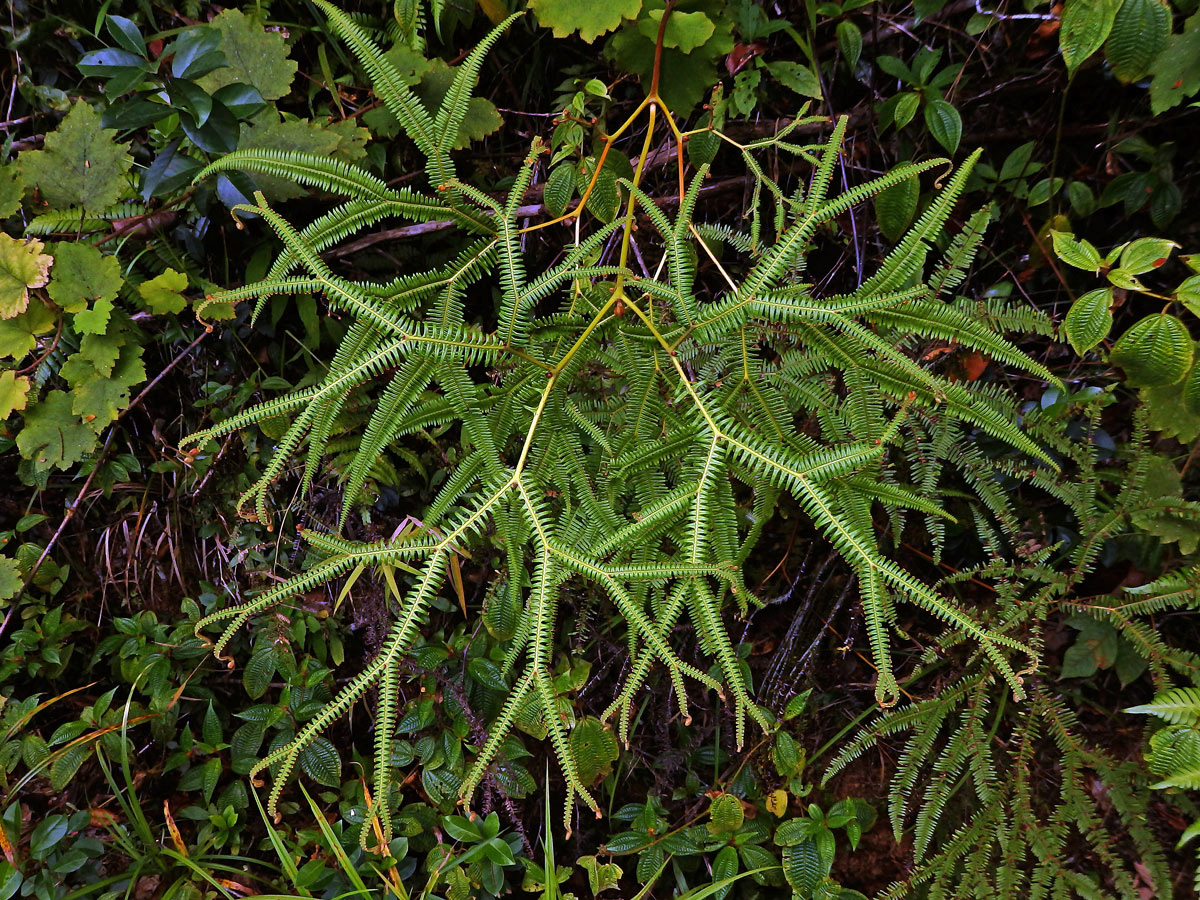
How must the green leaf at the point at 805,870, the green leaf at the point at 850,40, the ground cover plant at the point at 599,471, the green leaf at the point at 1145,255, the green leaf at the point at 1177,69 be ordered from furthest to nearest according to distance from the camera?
1. the green leaf at the point at 805,870
2. the green leaf at the point at 850,40
3. the ground cover plant at the point at 599,471
4. the green leaf at the point at 1177,69
5. the green leaf at the point at 1145,255

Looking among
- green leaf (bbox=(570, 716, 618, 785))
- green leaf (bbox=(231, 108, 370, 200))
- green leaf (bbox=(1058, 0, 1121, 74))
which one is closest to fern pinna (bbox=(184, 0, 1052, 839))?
green leaf (bbox=(1058, 0, 1121, 74))

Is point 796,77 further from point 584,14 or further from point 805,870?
point 805,870

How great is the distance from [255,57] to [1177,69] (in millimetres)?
1941

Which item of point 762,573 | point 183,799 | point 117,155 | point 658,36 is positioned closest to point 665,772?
point 762,573

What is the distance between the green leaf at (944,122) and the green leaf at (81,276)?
74.6 inches

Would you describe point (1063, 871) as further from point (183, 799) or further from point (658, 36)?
point (183, 799)

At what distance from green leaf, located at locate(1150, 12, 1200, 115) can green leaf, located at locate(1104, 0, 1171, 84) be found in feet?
0.11

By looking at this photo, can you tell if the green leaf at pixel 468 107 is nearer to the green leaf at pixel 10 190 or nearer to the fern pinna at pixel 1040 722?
the green leaf at pixel 10 190

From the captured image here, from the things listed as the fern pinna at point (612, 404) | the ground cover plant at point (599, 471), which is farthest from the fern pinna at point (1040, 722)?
the fern pinna at point (612, 404)

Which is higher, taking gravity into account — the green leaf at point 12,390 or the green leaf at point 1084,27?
the green leaf at point 1084,27

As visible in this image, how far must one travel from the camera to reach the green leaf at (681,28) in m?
1.39

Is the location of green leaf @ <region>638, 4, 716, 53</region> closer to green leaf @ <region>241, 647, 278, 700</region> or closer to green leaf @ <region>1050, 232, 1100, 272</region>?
green leaf @ <region>1050, 232, 1100, 272</region>

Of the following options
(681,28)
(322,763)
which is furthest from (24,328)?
(681,28)

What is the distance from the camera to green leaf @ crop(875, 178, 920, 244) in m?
1.50
